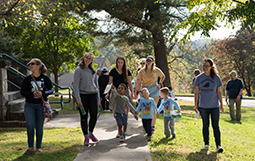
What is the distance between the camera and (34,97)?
5.38 meters

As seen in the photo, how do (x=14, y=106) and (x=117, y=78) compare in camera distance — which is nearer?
(x=117, y=78)

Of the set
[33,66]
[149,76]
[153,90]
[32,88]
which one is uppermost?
[33,66]

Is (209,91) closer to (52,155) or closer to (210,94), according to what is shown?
(210,94)

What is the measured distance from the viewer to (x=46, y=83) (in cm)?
562

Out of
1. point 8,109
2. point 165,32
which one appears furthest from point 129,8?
point 8,109

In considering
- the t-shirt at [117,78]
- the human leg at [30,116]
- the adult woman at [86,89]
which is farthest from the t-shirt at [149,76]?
the human leg at [30,116]

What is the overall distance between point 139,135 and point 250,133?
4270 mm

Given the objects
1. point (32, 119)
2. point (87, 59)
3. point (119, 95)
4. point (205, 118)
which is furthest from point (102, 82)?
point (205, 118)

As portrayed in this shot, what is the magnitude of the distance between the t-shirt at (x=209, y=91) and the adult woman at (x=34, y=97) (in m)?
3.29

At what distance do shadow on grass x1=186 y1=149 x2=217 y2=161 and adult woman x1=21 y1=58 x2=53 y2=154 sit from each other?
3.17 meters

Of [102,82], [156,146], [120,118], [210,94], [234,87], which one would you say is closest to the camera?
[210,94]

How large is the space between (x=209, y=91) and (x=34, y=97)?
12.1ft

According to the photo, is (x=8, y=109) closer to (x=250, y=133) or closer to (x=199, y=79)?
(x=199, y=79)

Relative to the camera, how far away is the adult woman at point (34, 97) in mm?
5336
